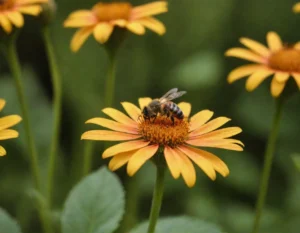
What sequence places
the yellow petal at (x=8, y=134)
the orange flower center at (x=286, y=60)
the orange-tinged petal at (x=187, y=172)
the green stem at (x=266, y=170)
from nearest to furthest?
the orange-tinged petal at (x=187, y=172) → the yellow petal at (x=8, y=134) → the green stem at (x=266, y=170) → the orange flower center at (x=286, y=60)

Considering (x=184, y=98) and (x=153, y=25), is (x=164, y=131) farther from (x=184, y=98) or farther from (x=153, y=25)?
(x=184, y=98)

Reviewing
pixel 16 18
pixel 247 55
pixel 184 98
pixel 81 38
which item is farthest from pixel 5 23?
pixel 184 98

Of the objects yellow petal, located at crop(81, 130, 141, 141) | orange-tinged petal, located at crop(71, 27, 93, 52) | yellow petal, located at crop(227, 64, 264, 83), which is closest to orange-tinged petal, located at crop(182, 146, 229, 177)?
yellow petal, located at crop(81, 130, 141, 141)

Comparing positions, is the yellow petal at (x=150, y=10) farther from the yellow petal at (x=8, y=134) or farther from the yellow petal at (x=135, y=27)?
the yellow petal at (x=8, y=134)

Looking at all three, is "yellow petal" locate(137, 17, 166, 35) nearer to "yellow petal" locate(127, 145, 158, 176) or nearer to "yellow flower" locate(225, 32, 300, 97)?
"yellow flower" locate(225, 32, 300, 97)

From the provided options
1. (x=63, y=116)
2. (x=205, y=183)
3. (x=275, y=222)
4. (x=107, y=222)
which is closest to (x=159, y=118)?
(x=107, y=222)

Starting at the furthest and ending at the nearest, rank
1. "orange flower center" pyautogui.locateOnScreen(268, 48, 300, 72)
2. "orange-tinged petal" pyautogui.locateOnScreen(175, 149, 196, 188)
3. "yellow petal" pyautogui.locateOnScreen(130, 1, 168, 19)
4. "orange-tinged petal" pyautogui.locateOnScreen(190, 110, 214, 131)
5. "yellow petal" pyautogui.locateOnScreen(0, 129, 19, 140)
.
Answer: "yellow petal" pyautogui.locateOnScreen(130, 1, 168, 19), "orange flower center" pyautogui.locateOnScreen(268, 48, 300, 72), "orange-tinged petal" pyautogui.locateOnScreen(190, 110, 214, 131), "yellow petal" pyautogui.locateOnScreen(0, 129, 19, 140), "orange-tinged petal" pyautogui.locateOnScreen(175, 149, 196, 188)

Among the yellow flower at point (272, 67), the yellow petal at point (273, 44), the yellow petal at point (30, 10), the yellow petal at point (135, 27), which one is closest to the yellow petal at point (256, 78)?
the yellow flower at point (272, 67)
